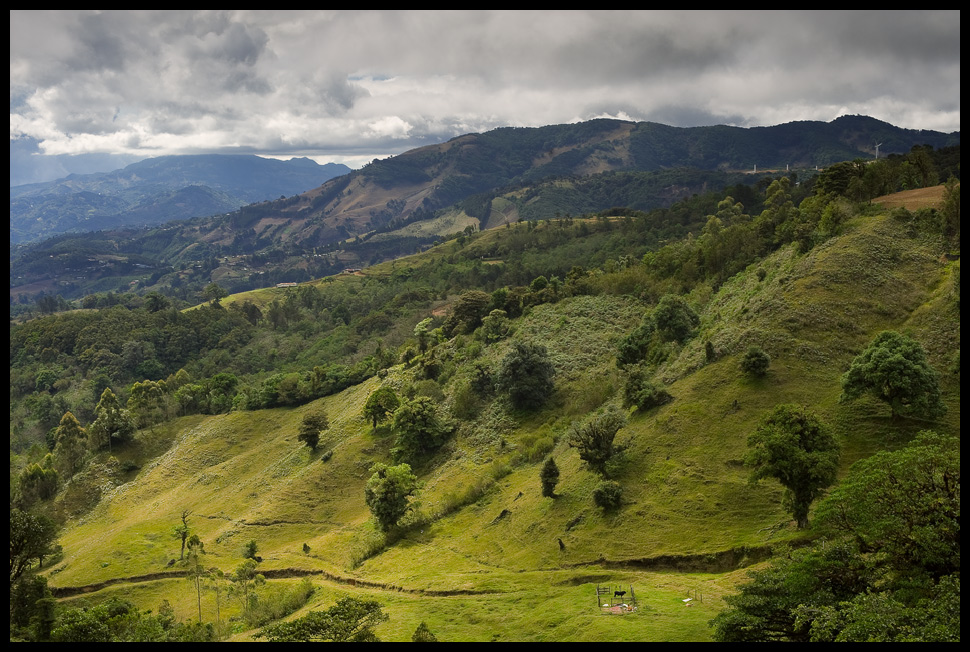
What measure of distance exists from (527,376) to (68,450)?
57.9 meters

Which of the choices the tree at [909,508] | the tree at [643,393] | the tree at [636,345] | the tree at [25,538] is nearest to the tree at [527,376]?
the tree at [636,345]

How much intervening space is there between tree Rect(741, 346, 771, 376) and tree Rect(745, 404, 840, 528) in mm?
10657

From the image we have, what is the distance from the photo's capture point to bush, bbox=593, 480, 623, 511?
3584 centimetres

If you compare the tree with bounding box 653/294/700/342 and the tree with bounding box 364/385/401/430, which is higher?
the tree with bounding box 653/294/700/342

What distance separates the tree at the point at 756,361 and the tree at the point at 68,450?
7599 centimetres

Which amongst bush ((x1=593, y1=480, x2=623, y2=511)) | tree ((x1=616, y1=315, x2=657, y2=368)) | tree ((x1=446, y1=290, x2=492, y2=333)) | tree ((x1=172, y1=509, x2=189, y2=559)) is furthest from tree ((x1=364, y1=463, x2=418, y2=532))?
tree ((x1=446, y1=290, x2=492, y2=333))

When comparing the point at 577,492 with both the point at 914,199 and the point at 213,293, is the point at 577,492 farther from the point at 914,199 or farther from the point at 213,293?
the point at 213,293

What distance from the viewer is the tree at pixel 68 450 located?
73.3m

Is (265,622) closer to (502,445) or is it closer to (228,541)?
(228,541)

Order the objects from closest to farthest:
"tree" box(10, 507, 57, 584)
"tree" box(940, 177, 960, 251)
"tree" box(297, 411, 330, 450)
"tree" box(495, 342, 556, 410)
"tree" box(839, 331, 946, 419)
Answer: "tree" box(10, 507, 57, 584) < "tree" box(839, 331, 946, 419) < "tree" box(940, 177, 960, 251) < "tree" box(495, 342, 556, 410) < "tree" box(297, 411, 330, 450)

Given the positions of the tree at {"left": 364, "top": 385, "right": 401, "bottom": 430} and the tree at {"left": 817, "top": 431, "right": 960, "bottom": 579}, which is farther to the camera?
the tree at {"left": 364, "top": 385, "right": 401, "bottom": 430}

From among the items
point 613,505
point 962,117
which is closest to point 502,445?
point 613,505

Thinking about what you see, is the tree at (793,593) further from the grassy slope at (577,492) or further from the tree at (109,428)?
the tree at (109,428)

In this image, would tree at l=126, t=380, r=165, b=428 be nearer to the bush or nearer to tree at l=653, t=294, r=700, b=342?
tree at l=653, t=294, r=700, b=342
